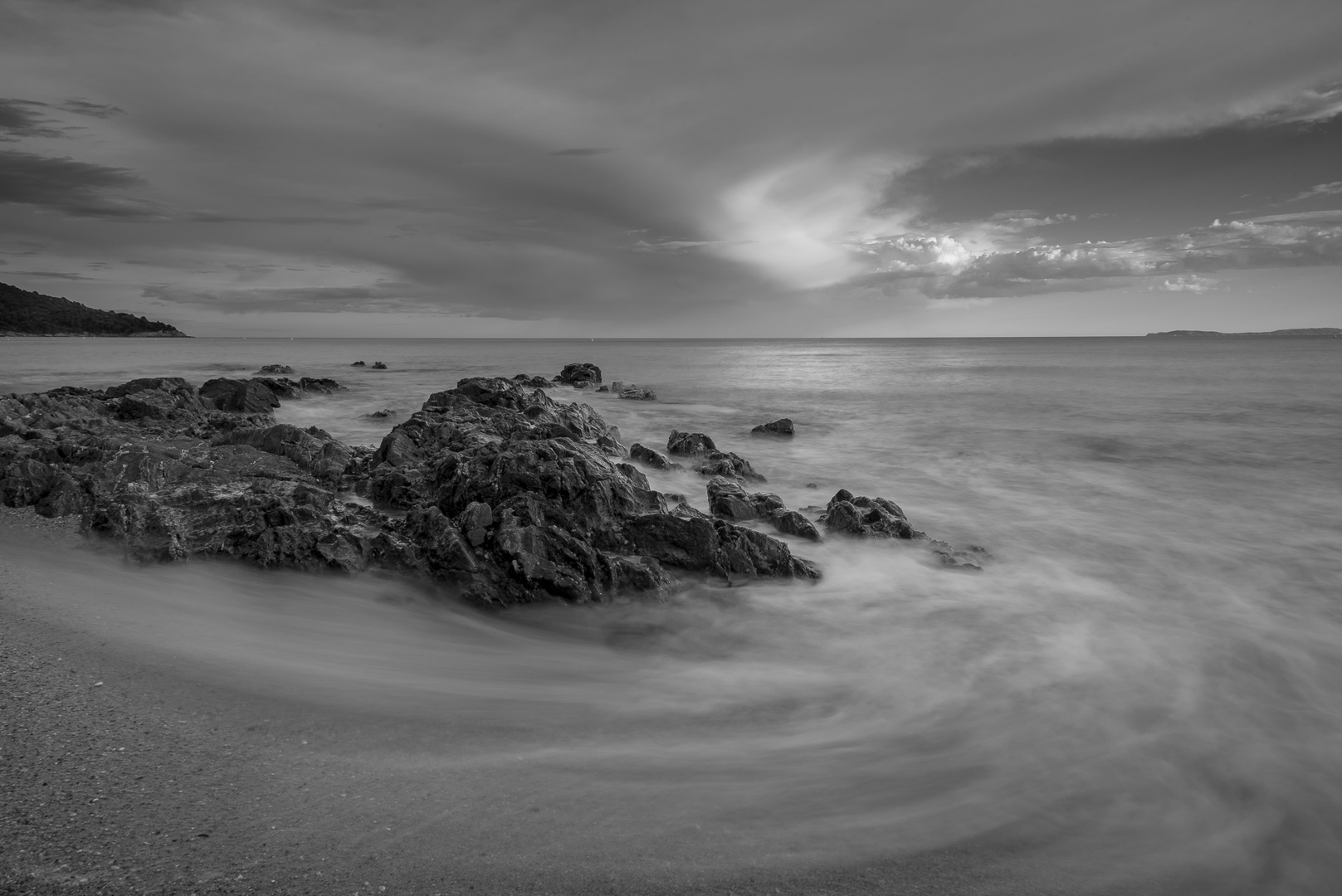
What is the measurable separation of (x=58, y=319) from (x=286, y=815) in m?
163

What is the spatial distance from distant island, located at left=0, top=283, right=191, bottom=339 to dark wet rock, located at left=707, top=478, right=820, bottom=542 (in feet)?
488

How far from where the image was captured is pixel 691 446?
558 inches

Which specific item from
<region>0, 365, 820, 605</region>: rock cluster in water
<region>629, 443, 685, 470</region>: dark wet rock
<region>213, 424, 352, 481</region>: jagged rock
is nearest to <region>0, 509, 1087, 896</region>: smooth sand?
<region>0, 365, 820, 605</region>: rock cluster in water

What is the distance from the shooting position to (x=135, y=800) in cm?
296

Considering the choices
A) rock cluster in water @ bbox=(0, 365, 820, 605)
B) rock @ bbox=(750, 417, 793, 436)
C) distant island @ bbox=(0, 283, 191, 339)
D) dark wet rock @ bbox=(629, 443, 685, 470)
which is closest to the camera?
rock cluster in water @ bbox=(0, 365, 820, 605)

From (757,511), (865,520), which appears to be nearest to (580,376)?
(757,511)

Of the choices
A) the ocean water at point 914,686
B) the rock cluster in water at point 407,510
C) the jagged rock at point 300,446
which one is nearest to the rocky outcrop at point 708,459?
the ocean water at point 914,686

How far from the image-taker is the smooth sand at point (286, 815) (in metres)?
2.67

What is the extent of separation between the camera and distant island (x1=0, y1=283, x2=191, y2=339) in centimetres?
11831

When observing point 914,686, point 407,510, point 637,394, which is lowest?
point 914,686

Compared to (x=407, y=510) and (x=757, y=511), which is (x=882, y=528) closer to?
(x=757, y=511)

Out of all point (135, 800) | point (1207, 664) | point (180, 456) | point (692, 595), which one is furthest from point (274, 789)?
point (180, 456)

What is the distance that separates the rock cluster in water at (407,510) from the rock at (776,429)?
9400mm

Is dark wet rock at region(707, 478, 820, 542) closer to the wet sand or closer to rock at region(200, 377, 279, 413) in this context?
the wet sand
